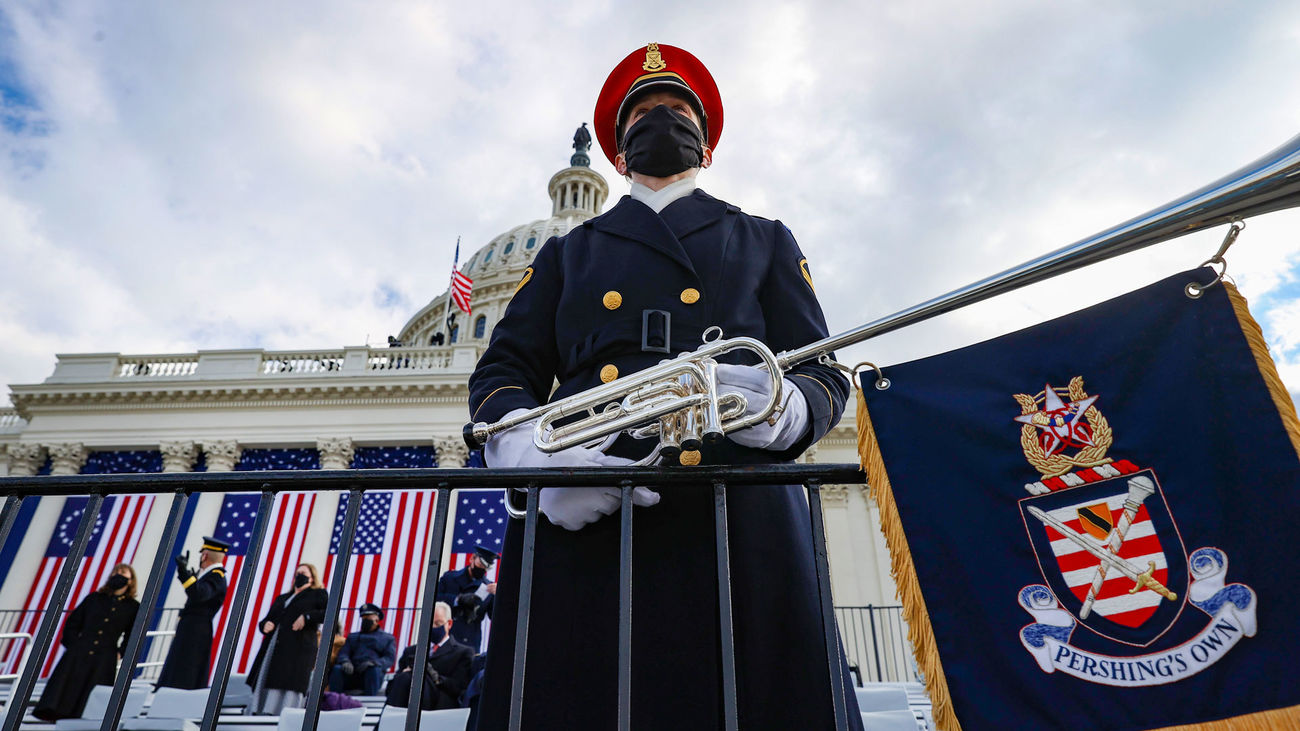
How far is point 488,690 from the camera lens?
5.83 feet

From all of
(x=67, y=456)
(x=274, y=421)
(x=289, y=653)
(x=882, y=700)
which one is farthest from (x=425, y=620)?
(x=67, y=456)

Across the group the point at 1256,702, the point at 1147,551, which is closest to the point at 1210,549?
the point at 1147,551

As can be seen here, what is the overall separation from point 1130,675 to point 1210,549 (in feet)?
0.94

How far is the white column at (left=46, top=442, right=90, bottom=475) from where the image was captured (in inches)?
864

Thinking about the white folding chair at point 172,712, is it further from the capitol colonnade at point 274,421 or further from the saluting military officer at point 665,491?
the capitol colonnade at point 274,421

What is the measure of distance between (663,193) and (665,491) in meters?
1.05

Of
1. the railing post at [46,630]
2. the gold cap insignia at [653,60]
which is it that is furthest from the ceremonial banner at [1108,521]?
the railing post at [46,630]

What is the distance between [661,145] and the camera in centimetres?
243

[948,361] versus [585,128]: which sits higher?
[585,128]

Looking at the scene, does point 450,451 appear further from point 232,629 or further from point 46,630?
point 232,629

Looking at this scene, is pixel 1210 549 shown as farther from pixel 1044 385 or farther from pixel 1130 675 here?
pixel 1044 385

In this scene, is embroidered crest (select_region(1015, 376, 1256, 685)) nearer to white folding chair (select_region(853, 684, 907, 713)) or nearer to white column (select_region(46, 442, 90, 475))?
white folding chair (select_region(853, 684, 907, 713))

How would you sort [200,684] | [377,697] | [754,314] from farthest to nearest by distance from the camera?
[377,697], [200,684], [754,314]

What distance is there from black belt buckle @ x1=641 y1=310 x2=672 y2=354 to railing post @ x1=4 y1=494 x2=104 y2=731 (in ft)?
4.89
